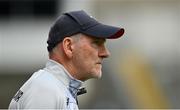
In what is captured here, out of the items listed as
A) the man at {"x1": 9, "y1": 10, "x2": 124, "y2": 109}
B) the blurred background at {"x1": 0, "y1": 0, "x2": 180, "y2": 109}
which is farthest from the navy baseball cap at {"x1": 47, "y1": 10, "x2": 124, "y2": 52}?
the blurred background at {"x1": 0, "y1": 0, "x2": 180, "y2": 109}

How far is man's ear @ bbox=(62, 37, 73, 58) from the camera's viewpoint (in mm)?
4742

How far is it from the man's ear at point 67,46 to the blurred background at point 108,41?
68.0ft

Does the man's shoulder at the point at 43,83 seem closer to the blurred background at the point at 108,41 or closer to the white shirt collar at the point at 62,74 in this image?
the white shirt collar at the point at 62,74

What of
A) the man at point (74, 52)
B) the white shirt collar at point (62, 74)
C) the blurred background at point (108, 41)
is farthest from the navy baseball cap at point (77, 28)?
the blurred background at point (108, 41)

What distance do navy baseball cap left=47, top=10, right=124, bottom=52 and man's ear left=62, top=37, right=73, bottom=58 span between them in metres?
0.02

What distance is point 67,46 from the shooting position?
4.75 m

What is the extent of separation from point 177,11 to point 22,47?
5253mm

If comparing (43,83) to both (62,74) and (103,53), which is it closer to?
(62,74)

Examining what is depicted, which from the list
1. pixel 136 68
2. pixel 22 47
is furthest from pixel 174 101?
pixel 22 47

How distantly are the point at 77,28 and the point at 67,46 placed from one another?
112 millimetres

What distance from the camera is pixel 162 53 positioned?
28.5m

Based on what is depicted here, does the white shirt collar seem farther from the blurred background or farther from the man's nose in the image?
the blurred background

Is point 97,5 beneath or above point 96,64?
beneath

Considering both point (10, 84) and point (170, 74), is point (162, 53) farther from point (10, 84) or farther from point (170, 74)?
point (10, 84)
